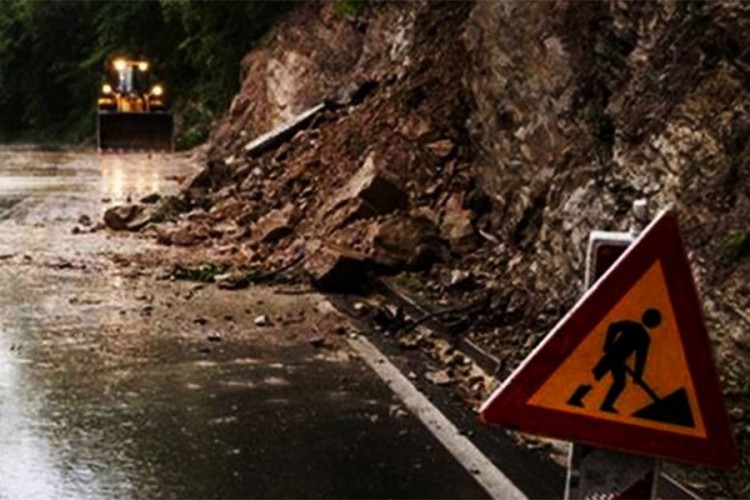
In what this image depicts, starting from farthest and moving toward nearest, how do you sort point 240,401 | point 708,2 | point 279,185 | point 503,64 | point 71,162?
1. point 71,162
2. point 279,185
3. point 503,64
4. point 708,2
5. point 240,401

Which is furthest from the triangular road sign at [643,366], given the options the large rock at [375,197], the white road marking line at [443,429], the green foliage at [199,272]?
the large rock at [375,197]

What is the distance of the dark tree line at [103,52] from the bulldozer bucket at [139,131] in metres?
2.63

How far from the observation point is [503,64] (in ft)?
39.3

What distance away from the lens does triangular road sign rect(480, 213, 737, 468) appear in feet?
9.34

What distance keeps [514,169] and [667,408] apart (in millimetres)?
8525

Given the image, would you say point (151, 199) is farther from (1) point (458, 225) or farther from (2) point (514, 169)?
(2) point (514, 169)

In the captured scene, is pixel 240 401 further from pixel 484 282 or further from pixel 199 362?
pixel 484 282

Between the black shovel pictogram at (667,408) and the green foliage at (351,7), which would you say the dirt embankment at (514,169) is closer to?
the black shovel pictogram at (667,408)

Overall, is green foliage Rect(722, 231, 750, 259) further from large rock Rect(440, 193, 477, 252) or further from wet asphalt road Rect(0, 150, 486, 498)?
large rock Rect(440, 193, 477, 252)

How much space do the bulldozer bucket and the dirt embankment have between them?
17.4 meters

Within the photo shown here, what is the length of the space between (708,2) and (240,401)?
4.44 meters

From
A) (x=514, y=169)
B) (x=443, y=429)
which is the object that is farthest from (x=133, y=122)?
(x=443, y=429)

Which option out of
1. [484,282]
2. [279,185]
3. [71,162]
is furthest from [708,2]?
[71,162]

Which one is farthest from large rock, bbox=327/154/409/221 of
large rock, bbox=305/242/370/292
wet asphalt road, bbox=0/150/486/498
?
wet asphalt road, bbox=0/150/486/498
